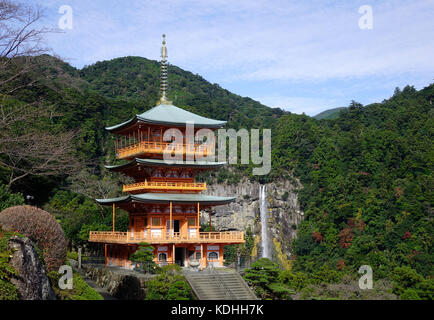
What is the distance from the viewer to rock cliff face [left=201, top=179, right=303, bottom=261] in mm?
62375

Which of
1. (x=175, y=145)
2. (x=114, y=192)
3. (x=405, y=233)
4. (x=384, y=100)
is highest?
(x=384, y=100)

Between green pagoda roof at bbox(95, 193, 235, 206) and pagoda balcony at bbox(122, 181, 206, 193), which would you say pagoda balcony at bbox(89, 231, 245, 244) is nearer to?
green pagoda roof at bbox(95, 193, 235, 206)

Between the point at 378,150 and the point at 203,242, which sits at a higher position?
the point at 378,150

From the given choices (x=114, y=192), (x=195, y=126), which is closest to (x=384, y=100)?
(x=114, y=192)

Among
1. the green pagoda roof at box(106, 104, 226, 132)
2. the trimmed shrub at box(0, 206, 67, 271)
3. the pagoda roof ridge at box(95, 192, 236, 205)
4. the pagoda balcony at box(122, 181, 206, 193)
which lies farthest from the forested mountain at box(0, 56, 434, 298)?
the trimmed shrub at box(0, 206, 67, 271)

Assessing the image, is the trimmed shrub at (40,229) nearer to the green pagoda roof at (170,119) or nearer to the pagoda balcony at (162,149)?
the pagoda balcony at (162,149)

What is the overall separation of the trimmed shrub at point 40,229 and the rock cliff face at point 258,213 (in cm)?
4245

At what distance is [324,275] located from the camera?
24719mm

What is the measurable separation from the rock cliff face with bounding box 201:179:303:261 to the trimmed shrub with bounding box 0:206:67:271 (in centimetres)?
4245

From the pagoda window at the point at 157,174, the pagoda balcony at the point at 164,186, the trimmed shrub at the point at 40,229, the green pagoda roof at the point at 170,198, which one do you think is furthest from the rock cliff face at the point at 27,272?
the pagoda window at the point at 157,174
